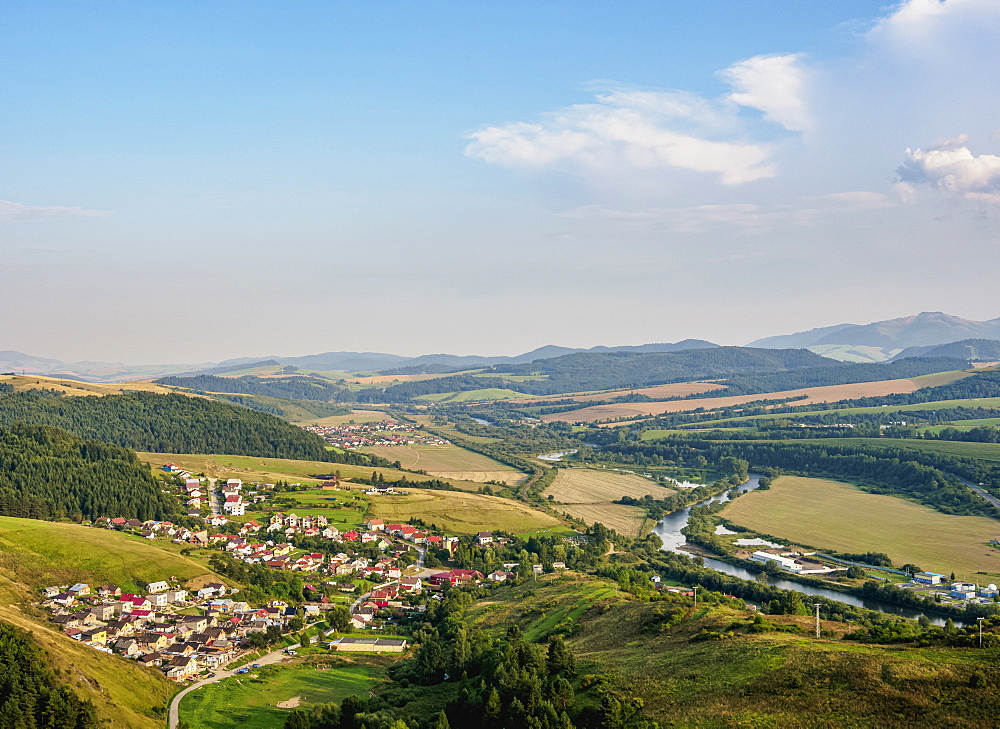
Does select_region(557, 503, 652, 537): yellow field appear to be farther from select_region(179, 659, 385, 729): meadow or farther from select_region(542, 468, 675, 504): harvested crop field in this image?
select_region(179, 659, 385, 729): meadow

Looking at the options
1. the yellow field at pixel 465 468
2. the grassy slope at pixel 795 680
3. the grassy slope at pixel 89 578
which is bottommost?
the yellow field at pixel 465 468

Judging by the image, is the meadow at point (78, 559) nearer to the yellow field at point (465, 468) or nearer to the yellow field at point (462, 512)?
the yellow field at point (462, 512)

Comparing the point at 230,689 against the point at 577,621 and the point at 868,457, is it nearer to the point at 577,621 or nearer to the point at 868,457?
the point at 577,621

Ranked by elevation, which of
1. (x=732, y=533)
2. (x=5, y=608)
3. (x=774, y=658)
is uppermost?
(x=774, y=658)

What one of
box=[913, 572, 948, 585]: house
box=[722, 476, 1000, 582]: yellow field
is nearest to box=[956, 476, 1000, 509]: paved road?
box=[722, 476, 1000, 582]: yellow field

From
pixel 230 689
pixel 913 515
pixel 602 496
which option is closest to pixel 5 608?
pixel 230 689

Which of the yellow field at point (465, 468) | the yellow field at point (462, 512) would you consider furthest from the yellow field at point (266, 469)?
the yellow field at point (462, 512)

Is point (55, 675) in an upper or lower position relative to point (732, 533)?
upper
